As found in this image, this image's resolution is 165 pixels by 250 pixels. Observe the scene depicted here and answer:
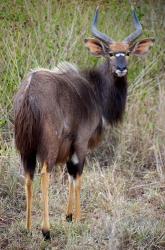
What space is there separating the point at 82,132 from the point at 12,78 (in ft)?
8.14

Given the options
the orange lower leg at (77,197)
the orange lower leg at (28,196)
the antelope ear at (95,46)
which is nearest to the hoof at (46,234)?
the orange lower leg at (28,196)

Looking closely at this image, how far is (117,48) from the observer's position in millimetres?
7129

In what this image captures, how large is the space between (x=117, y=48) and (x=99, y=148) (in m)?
2.06

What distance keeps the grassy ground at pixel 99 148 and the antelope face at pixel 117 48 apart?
129 centimetres

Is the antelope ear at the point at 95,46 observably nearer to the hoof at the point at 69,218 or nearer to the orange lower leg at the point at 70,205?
the orange lower leg at the point at 70,205

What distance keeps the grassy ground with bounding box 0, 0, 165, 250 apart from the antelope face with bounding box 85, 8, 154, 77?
→ 129cm

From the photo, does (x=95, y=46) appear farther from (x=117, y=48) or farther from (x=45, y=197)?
(x=45, y=197)

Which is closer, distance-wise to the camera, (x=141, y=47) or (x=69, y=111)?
(x=69, y=111)

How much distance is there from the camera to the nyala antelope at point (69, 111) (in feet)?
19.9

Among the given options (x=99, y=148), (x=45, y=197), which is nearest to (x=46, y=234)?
(x=45, y=197)

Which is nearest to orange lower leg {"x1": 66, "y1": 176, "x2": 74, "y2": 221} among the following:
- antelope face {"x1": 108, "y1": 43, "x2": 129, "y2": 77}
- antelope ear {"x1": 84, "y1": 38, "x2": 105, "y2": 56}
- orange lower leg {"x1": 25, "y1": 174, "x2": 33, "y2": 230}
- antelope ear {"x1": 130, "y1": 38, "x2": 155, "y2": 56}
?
orange lower leg {"x1": 25, "y1": 174, "x2": 33, "y2": 230}

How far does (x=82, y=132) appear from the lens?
6.60 m

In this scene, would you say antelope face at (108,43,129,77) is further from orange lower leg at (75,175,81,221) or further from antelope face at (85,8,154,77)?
orange lower leg at (75,175,81,221)

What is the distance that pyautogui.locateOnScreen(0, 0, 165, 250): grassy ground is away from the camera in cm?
629
